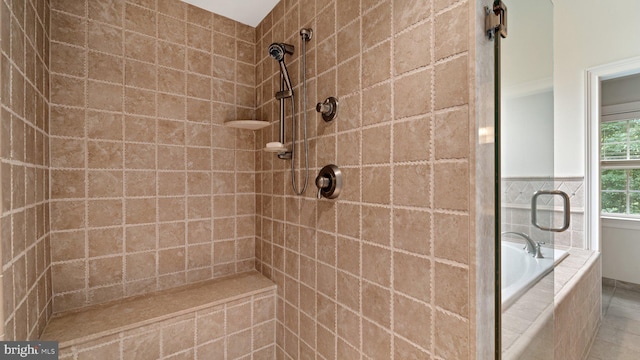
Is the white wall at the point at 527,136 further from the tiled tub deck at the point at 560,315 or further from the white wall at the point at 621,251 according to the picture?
the white wall at the point at 621,251

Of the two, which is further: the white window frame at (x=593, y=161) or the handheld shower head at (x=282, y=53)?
the white window frame at (x=593, y=161)

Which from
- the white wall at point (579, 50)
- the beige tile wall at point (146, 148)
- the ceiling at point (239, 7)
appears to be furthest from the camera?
the white wall at point (579, 50)

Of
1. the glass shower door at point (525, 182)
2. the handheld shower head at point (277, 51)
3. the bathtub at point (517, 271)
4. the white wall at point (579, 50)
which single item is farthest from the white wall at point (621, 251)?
the handheld shower head at point (277, 51)

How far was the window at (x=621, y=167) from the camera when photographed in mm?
2906

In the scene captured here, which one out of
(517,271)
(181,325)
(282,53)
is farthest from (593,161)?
(181,325)

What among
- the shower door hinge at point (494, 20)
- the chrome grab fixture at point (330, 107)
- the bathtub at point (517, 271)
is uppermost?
the shower door hinge at point (494, 20)

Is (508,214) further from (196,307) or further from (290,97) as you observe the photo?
(196,307)

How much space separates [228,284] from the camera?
155cm

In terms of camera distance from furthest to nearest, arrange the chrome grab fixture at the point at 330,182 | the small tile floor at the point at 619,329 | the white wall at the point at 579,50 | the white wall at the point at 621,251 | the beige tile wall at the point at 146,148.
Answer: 1. the white wall at the point at 621,251
2. the white wall at the point at 579,50
3. the small tile floor at the point at 619,329
4. the beige tile wall at the point at 146,148
5. the chrome grab fixture at the point at 330,182

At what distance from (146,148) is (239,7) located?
1.02 meters

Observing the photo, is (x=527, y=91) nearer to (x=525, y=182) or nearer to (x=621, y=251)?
(x=525, y=182)

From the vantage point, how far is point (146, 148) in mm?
1415

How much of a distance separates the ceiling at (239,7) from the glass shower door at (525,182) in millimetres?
1325

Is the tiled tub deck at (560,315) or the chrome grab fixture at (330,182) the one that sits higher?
the chrome grab fixture at (330,182)
